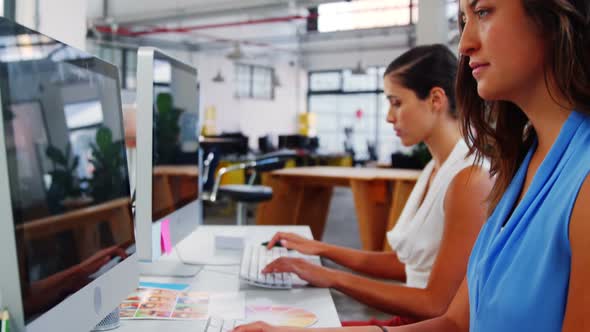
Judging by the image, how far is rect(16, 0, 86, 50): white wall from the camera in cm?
270

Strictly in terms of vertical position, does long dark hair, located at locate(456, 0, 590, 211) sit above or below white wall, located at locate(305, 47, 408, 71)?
below

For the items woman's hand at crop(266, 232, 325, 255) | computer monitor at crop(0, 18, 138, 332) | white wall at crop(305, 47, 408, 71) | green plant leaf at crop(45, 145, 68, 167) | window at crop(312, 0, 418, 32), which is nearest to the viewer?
computer monitor at crop(0, 18, 138, 332)

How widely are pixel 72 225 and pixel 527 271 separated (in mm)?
692

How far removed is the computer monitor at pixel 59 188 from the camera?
24.7 inches

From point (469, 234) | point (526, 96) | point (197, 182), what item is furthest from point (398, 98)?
point (526, 96)

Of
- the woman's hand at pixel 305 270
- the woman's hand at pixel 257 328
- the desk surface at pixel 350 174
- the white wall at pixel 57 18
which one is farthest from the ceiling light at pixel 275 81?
the woman's hand at pixel 257 328

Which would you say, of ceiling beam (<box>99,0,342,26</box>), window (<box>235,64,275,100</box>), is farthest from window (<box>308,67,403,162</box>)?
ceiling beam (<box>99,0,342,26</box>)

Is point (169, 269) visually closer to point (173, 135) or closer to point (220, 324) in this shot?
point (173, 135)

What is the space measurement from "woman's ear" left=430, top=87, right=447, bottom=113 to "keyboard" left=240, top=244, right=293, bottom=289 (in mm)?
694

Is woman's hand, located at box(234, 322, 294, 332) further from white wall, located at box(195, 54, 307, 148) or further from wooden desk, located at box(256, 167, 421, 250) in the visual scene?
white wall, located at box(195, 54, 307, 148)

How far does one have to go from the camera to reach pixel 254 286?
1.45m

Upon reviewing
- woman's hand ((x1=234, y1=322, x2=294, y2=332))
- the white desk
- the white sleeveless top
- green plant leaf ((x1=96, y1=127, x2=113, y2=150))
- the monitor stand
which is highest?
green plant leaf ((x1=96, y1=127, x2=113, y2=150))

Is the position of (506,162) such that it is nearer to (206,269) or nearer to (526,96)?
(526,96)

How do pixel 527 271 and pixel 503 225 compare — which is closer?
pixel 527 271
